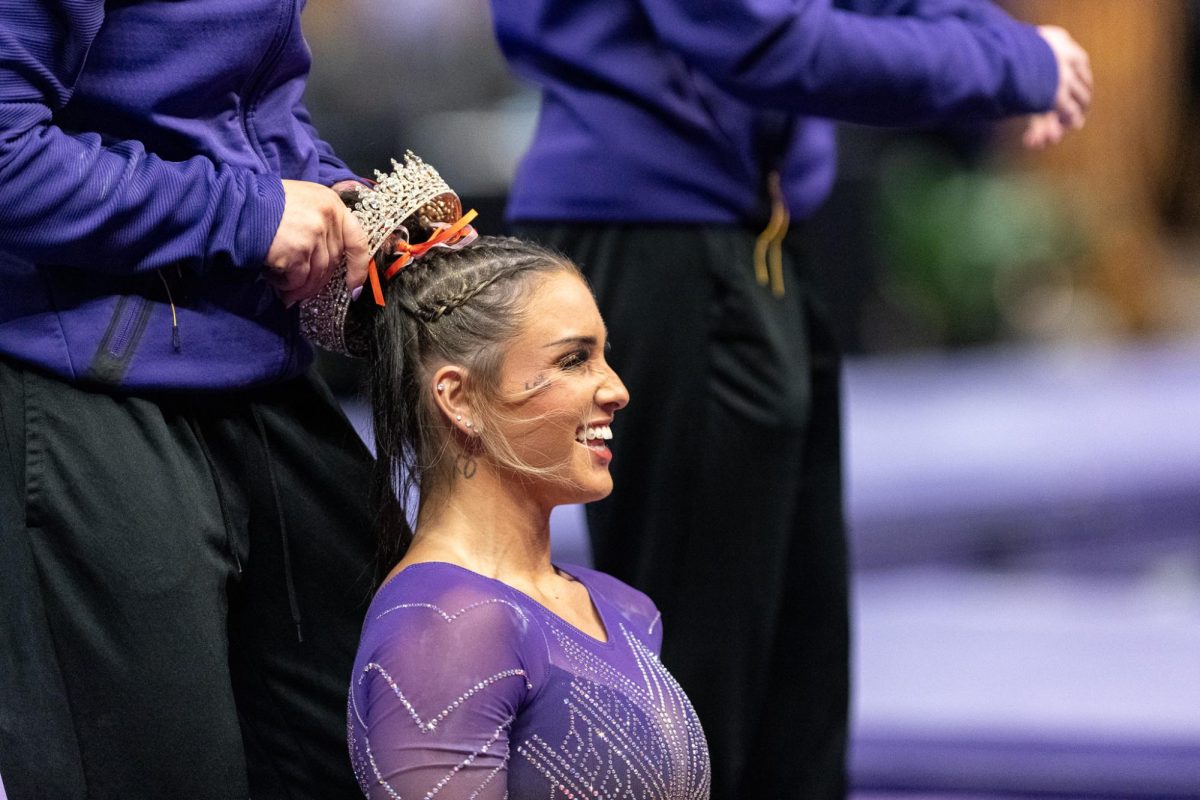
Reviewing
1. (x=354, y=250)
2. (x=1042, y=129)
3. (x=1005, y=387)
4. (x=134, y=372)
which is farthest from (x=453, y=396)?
(x=1005, y=387)

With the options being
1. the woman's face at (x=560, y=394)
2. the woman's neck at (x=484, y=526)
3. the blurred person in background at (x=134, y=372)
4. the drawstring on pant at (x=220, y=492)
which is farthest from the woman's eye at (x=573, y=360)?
the drawstring on pant at (x=220, y=492)

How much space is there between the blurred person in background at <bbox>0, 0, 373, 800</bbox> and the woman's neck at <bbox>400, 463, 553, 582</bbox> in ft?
0.59

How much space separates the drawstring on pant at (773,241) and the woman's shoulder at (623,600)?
53 centimetres

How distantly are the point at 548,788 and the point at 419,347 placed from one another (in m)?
0.40

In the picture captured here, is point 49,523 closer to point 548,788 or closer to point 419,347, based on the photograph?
point 419,347

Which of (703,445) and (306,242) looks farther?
(703,445)

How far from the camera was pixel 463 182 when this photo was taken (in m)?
4.61

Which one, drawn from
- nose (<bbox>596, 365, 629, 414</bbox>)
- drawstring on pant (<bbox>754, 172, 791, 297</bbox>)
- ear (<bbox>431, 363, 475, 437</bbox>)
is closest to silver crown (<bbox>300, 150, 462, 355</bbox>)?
ear (<bbox>431, 363, 475, 437</bbox>)

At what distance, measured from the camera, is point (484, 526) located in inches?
57.7

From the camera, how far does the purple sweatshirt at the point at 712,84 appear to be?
1843 mm

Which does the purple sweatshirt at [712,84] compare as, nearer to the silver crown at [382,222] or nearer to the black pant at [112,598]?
the silver crown at [382,222]

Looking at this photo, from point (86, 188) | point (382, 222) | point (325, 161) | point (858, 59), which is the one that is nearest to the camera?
point (86, 188)

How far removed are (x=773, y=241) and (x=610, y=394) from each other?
2.09 ft

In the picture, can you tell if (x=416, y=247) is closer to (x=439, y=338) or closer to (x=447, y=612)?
(x=439, y=338)
